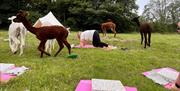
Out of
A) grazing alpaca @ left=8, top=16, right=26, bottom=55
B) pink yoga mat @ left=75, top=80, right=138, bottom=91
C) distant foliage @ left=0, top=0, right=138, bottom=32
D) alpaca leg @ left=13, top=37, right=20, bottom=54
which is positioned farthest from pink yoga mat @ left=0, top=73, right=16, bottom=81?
distant foliage @ left=0, top=0, right=138, bottom=32

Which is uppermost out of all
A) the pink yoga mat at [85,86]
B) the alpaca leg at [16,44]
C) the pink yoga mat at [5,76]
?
the alpaca leg at [16,44]

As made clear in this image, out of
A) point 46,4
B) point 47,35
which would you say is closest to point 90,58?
point 47,35

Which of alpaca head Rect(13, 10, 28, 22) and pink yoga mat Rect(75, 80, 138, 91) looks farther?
alpaca head Rect(13, 10, 28, 22)

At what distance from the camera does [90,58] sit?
925 cm

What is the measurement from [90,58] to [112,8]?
24494 millimetres

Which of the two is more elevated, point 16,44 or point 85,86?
point 16,44

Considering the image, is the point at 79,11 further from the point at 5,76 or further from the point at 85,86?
the point at 85,86

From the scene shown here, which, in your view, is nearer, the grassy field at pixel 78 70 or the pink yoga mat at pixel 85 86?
the pink yoga mat at pixel 85 86

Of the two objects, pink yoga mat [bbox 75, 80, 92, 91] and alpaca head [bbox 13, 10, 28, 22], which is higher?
alpaca head [bbox 13, 10, 28, 22]

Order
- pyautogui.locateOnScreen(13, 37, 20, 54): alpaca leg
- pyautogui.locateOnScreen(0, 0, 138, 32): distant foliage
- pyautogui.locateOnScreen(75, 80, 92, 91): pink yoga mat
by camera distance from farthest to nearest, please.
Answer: pyautogui.locateOnScreen(0, 0, 138, 32): distant foliage < pyautogui.locateOnScreen(13, 37, 20, 54): alpaca leg < pyautogui.locateOnScreen(75, 80, 92, 91): pink yoga mat

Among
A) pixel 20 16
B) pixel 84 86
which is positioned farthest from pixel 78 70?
pixel 20 16

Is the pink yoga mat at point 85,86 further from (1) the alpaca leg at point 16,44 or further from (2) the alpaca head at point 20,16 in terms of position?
(1) the alpaca leg at point 16,44

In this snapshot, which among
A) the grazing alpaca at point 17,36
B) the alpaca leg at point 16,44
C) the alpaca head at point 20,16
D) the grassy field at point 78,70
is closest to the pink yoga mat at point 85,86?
the grassy field at point 78,70

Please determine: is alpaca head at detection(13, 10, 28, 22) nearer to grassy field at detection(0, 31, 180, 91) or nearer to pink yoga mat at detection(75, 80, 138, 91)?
grassy field at detection(0, 31, 180, 91)
